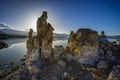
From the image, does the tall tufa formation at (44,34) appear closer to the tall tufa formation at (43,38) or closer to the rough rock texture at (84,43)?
the tall tufa formation at (43,38)

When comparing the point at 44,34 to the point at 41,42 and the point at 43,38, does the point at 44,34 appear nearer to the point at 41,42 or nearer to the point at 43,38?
the point at 43,38

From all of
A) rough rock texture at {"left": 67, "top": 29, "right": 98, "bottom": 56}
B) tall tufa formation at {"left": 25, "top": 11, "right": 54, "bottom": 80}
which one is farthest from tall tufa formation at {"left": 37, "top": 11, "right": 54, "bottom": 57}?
rough rock texture at {"left": 67, "top": 29, "right": 98, "bottom": 56}

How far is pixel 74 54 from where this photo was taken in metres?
56.8

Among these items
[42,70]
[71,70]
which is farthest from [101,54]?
[42,70]

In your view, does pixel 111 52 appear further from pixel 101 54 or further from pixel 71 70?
pixel 71 70

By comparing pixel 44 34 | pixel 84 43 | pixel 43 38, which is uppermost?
pixel 44 34

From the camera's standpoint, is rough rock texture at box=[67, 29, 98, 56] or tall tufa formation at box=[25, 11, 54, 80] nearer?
rough rock texture at box=[67, 29, 98, 56]

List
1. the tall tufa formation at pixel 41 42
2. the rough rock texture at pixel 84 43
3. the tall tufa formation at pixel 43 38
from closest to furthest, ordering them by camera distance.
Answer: the rough rock texture at pixel 84 43 → the tall tufa formation at pixel 41 42 → the tall tufa formation at pixel 43 38

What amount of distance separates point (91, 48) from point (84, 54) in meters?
3.03

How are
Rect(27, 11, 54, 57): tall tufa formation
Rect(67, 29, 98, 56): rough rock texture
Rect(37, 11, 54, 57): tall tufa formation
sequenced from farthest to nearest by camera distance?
Rect(37, 11, 54, 57): tall tufa formation < Rect(27, 11, 54, 57): tall tufa formation < Rect(67, 29, 98, 56): rough rock texture

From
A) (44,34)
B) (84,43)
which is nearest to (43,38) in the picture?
(44,34)

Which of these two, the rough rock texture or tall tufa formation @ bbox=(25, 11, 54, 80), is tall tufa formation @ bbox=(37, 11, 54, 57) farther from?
the rough rock texture

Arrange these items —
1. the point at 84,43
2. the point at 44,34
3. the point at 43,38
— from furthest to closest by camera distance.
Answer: the point at 44,34, the point at 43,38, the point at 84,43

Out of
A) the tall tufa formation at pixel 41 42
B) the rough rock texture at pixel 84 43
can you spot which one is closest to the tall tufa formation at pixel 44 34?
the tall tufa formation at pixel 41 42
